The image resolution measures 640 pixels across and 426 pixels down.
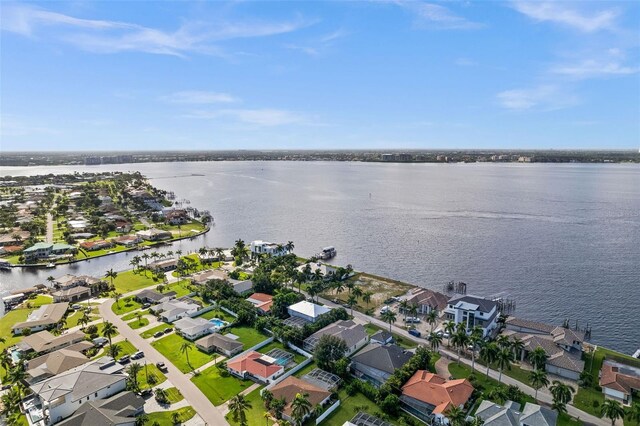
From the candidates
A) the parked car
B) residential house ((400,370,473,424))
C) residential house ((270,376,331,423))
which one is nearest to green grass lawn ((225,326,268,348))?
residential house ((270,376,331,423))

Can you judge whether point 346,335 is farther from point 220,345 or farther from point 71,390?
point 71,390

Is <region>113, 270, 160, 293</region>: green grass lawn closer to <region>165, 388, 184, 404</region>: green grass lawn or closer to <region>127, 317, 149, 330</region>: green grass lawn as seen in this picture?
<region>127, 317, 149, 330</region>: green grass lawn

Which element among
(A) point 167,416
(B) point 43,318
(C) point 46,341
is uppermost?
(B) point 43,318

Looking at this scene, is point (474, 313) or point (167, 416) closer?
point (167, 416)

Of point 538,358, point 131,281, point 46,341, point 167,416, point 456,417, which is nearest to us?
point 456,417

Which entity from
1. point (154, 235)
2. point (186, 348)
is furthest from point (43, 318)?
point (154, 235)

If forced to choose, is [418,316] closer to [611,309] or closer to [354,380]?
[354,380]

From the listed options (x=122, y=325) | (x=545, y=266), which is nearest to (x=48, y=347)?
(x=122, y=325)
